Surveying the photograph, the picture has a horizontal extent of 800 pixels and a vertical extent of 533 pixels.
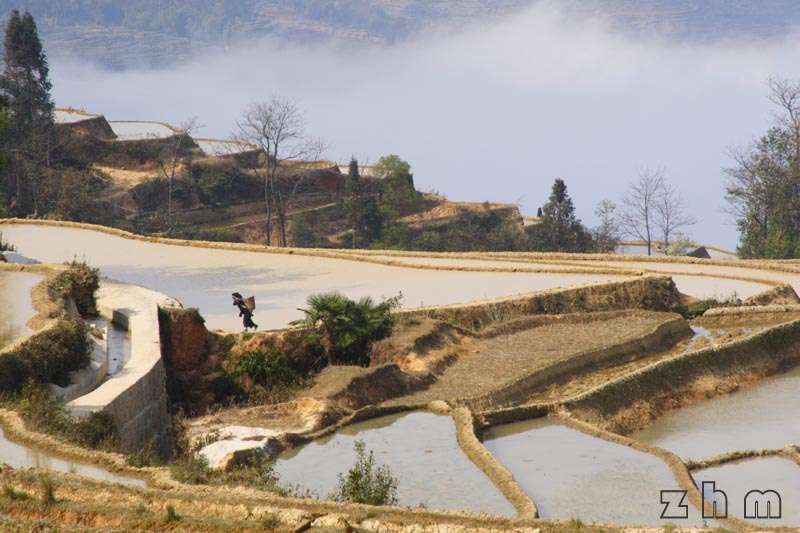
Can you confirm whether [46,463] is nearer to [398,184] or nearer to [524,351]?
[524,351]

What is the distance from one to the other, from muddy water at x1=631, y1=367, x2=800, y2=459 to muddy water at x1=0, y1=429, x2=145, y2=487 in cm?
848

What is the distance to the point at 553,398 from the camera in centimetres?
1934

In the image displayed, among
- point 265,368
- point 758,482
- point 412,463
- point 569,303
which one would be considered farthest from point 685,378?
point 412,463

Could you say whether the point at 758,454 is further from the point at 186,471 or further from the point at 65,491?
the point at 65,491

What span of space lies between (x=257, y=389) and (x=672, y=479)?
723 centimetres

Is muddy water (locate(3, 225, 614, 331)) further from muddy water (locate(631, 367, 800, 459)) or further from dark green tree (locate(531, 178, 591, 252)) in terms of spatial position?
dark green tree (locate(531, 178, 591, 252))

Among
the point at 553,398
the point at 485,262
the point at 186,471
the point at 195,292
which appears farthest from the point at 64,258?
the point at 186,471

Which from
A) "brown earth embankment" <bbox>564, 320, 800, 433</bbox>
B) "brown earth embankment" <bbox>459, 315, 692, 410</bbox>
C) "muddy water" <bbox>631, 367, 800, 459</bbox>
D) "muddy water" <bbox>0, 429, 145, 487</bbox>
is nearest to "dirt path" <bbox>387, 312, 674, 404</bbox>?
"brown earth embankment" <bbox>459, 315, 692, 410</bbox>

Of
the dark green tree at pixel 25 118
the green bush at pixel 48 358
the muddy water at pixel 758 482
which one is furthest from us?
the dark green tree at pixel 25 118

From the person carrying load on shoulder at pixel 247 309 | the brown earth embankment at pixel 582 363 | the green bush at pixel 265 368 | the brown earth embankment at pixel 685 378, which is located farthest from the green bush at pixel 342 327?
the brown earth embankment at pixel 685 378

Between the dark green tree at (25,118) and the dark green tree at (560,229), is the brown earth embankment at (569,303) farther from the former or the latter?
the dark green tree at (25,118)

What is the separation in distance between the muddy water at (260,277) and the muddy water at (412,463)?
5.69m

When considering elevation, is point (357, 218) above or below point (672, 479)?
above

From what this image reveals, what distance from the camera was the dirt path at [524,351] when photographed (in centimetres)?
1928
